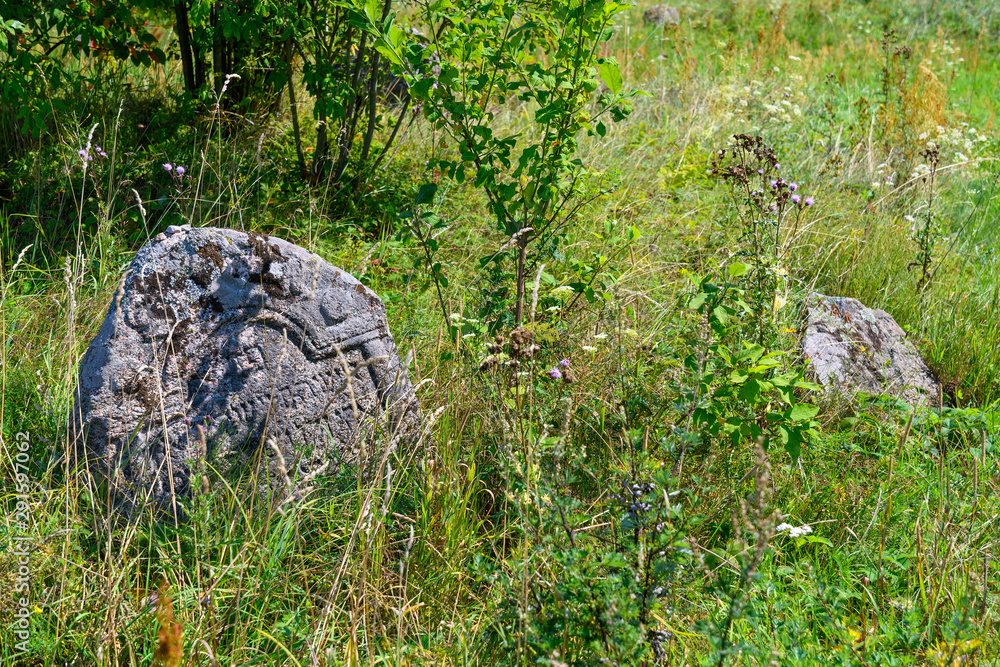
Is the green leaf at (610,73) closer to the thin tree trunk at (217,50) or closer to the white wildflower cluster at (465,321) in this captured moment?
the white wildflower cluster at (465,321)

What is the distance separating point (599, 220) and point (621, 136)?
1.46m

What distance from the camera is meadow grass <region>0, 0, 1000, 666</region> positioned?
1792mm

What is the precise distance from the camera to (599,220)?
4402 mm

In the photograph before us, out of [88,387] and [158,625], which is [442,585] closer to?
[158,625]

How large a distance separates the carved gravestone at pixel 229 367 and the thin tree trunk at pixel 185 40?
2520 millimetres

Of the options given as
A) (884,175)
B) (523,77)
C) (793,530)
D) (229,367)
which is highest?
(523,77)

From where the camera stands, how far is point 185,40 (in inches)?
173

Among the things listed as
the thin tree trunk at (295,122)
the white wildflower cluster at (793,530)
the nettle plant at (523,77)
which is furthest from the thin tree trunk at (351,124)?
the white wildflower cluster at (793,530)

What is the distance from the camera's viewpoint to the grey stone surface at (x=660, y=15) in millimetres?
12289

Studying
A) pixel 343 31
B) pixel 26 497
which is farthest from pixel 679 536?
pixel 343 31

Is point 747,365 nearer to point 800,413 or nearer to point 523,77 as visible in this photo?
point 800,413

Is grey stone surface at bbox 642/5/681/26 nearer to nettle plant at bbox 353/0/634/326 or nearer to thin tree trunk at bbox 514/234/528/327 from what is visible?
nettle plant at bbox 353/0/634/326

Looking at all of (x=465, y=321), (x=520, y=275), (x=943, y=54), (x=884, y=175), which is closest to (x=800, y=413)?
(x=520, y=275)

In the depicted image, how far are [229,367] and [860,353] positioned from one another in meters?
2.84
